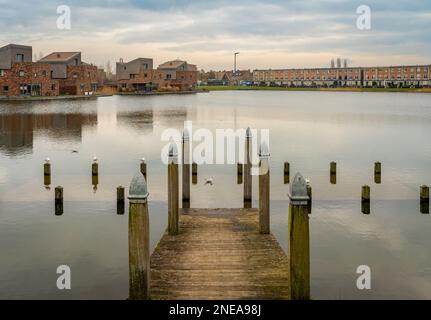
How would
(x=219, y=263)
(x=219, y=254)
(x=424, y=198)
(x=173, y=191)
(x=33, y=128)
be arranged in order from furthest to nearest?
(x=33, y=128) < (x=424, y=198) < (x=173, y=191) < (x=219, y=254) < (x=219, y=263)

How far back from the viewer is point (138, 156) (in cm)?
4681

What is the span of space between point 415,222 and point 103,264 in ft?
47.3

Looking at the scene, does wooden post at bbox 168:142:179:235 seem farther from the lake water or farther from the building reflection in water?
the building reflection in water

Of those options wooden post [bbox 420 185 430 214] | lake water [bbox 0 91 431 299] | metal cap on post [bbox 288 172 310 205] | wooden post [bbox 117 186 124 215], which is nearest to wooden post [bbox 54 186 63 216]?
lake water [bbox 0 91 431 299]

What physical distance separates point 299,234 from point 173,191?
7.48m

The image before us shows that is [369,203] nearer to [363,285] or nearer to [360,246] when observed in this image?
[360,246]

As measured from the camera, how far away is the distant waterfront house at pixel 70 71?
143875mm

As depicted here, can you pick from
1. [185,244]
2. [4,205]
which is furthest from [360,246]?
[4,205]

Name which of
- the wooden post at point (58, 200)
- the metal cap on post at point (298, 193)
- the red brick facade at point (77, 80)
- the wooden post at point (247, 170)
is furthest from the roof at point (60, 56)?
the metal cap on post at point (298, 193)

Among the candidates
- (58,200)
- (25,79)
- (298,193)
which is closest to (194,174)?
(58,200)

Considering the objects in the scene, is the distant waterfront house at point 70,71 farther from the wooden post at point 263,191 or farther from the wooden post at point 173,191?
the wooden post at point 263,191

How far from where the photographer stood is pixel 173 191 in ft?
59.9

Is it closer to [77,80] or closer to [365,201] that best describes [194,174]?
[365,201]

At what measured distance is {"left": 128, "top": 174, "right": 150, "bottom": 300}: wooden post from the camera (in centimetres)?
1156
